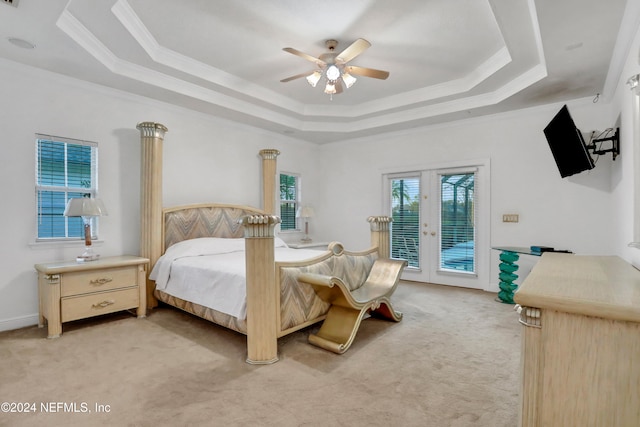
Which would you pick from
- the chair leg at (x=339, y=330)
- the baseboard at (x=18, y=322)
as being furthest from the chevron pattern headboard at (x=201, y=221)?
the chair leg at (x=339, y=330)

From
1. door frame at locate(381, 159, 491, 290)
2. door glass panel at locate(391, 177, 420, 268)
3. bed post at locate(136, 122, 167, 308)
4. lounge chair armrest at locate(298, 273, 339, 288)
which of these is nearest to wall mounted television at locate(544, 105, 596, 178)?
door frame at locate(381, 159, 491, 290)

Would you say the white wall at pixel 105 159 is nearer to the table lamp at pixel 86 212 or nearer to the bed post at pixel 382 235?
the table lamp at pixel 86 212

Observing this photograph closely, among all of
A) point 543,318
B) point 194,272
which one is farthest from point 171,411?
point 543,318

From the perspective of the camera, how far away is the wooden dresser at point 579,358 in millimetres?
940

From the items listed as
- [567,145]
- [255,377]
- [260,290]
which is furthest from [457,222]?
[255,377]

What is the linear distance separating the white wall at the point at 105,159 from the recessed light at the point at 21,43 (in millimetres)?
440

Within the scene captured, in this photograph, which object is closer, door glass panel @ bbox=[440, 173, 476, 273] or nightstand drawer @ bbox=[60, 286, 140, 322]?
nightstand drawer @ bbox=[60, 286, 140, 322]

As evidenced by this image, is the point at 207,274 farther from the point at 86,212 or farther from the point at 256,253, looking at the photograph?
the point at 86,212

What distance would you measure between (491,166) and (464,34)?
7.23ft

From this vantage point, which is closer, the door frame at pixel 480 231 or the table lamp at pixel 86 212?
the table lamp at pixel 86 212

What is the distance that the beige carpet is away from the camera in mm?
1787

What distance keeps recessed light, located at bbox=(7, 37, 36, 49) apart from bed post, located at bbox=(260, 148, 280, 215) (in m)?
2.94

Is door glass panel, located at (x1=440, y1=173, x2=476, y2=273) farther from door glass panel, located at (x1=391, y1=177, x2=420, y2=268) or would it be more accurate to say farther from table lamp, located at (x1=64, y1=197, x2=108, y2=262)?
table lamp, located at (x1=64, y1=197, x2=108, y2=262)

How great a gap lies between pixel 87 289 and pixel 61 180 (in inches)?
50.3
